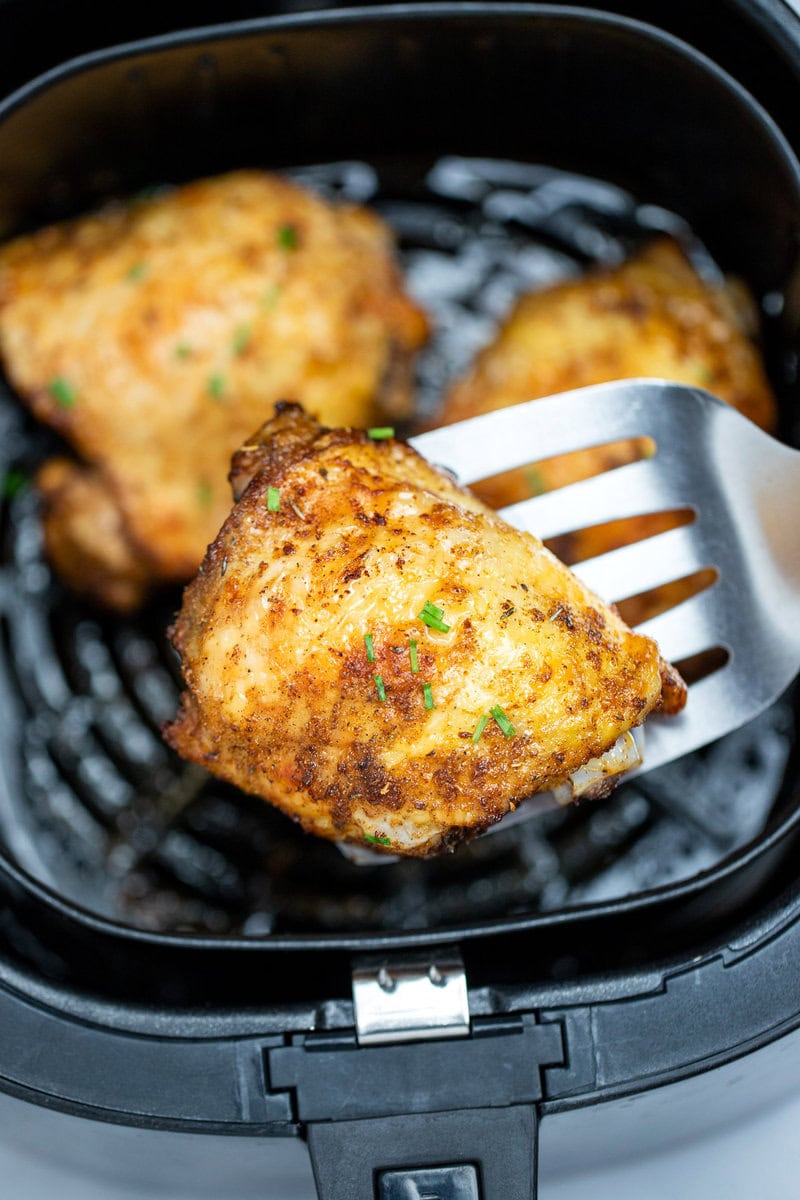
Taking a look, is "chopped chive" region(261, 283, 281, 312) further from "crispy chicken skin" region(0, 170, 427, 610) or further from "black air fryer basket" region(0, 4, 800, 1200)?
"black air fryer basket" region(0, 4, 800, 1200)

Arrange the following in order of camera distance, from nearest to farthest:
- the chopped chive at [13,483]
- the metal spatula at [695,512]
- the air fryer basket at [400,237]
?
1. the metal spatula at [695,512]
2. the air fryer basket at [400,237]
3. the chopped chive at [13,483]

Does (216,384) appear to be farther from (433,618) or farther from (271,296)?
(433,618)

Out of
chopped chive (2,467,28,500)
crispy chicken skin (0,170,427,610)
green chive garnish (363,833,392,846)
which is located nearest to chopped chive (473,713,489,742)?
green chive garnish (363,833,392,846)

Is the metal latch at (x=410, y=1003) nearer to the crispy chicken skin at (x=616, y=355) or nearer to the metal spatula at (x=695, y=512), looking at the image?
the metal spatula at (x=695, y=512)

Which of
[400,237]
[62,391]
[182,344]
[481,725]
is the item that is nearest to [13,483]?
[62,391]

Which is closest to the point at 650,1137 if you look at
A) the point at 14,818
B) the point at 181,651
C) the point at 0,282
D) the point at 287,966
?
the point at 287,966

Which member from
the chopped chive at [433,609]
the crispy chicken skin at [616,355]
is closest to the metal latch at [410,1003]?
the chopped chive at [433,609]

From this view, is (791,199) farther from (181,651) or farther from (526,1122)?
(526,1122)
